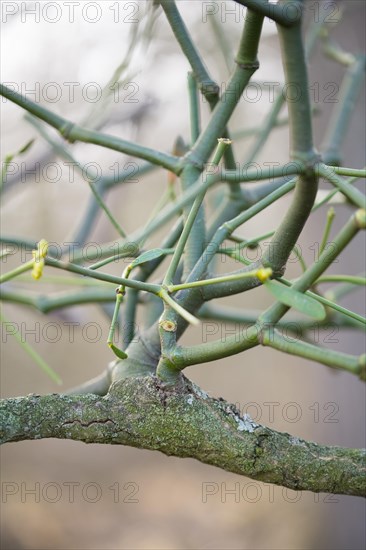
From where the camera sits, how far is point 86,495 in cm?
191

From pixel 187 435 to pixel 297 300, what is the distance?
16 cm

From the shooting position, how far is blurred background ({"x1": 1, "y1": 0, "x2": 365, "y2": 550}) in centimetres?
142

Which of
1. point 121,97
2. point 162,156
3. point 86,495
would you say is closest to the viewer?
point 162,156

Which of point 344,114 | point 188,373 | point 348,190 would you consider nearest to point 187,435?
point 348,190

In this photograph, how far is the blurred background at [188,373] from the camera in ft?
4.67

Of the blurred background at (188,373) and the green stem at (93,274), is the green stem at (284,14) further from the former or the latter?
the blurred background at (188,373)

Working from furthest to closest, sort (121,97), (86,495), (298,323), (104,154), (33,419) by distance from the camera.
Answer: (86,495)
(104,154)
(121,97)
(298,323)
(33,419)

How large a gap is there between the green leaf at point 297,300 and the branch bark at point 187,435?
148 millimetres

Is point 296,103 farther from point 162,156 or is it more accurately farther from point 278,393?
point 278,393

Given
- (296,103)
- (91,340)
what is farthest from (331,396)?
(296,103)

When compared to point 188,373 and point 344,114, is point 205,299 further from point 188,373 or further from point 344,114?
point 188,373

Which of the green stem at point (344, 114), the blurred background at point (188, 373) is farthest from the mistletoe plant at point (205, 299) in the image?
the blurred background at point (188, 373)

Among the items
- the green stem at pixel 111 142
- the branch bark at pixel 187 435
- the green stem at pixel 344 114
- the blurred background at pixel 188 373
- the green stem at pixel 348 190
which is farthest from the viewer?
the blurred background at pixel 188 373

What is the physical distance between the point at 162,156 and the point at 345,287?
42 centimetres
